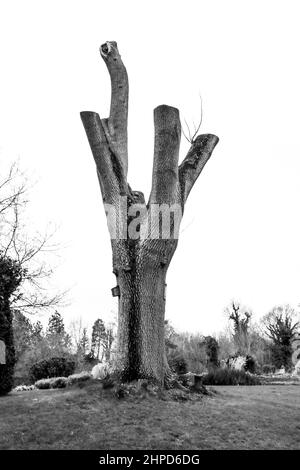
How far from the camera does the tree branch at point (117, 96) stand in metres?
8.08

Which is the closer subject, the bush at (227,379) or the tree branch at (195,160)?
the tree branch at (195,160)

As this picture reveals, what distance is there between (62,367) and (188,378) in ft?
22.5

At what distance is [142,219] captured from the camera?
7.32 m

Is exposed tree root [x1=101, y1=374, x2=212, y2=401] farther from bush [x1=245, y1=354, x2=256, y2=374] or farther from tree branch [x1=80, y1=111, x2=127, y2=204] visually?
bush [x1=245, y1=354, x2=256, y2=374]

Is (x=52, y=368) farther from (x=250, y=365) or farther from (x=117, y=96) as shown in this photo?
(x=250, y=365)

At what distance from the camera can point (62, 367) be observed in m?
12.8

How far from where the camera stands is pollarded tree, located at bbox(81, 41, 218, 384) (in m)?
6.53

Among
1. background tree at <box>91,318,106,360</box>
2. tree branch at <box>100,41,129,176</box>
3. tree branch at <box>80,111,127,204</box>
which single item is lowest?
background tree at <box>91,318,106,360</box>

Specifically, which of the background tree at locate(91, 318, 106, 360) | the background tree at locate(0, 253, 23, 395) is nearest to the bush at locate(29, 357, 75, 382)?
the background tree at locate(0, 253, 23, 395)

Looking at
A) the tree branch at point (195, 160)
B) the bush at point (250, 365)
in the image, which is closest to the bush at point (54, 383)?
the tree branch at point (195, 160)

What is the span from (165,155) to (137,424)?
15.3ft

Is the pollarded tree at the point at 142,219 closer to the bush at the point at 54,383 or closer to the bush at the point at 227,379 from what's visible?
the bush at the point at 54,383
